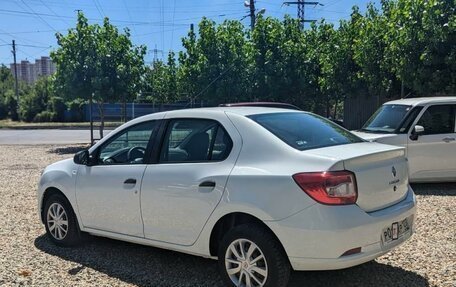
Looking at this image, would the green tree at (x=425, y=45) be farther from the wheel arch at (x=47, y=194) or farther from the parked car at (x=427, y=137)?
the wheel arch at (x=47, y=194)

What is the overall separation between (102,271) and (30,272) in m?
0.74

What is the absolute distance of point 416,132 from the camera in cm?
868

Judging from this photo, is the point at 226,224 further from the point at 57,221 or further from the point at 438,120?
the point at 438,120

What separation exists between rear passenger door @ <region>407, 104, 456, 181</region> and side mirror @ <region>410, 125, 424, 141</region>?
0.05 metres

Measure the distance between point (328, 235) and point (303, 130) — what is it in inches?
→ 46.8

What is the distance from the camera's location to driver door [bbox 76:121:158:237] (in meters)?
4.93

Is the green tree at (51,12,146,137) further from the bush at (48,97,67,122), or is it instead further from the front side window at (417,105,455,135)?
the bush at (48,97,67,122)

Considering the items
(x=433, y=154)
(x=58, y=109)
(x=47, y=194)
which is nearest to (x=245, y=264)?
(x=47, y=194)

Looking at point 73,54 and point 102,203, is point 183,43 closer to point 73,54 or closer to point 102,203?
point 73,54

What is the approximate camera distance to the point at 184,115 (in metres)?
4.91

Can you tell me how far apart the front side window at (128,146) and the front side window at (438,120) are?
5710 millimetres

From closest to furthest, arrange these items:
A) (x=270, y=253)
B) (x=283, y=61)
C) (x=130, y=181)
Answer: (x=270, y=253) → (x=130, y=181) → (x=283, y=61)

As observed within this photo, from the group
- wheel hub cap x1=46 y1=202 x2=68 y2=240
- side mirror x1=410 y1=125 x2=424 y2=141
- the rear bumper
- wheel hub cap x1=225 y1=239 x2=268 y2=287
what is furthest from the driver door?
side mirror x1=410 y1=125 x2=424 y2=141

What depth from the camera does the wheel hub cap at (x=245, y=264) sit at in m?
4.03
